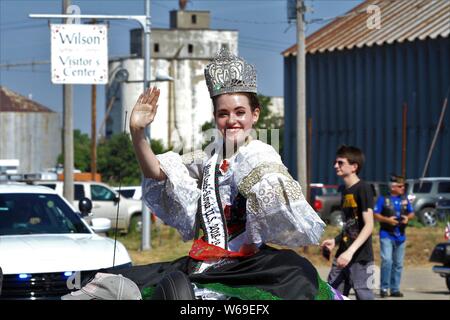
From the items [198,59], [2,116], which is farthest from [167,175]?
[198,59]

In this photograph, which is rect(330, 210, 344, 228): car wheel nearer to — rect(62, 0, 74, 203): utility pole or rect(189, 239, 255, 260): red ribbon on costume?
rect(62, 0, 74, 203): utility pole

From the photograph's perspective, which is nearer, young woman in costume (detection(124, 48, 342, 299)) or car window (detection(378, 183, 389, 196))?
young woman in costume (detection(124, 48, 342, 299))

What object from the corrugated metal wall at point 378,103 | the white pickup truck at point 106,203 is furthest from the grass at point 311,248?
the corrugated metal wall at point 378,103

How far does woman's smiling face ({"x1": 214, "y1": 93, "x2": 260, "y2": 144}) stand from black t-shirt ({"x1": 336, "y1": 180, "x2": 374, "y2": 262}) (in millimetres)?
4790

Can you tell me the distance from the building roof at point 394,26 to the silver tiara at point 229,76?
A: 2772cm

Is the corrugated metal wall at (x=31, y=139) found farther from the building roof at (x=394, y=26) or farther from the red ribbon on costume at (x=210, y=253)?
the red ribbon on costume at (x=210, y=253)

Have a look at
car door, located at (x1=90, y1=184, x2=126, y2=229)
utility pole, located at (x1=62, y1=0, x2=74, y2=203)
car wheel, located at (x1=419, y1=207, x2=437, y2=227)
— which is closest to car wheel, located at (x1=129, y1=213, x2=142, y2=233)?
car door, located at (x1=90, y1=184, x2=126, y2=229)

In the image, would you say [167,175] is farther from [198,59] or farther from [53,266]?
[198,59]

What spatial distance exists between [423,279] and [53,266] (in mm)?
8209

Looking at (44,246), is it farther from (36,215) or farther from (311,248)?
(311,248)

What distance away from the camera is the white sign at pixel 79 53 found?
2048 cm

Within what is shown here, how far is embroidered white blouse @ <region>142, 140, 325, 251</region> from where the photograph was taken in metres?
4.22

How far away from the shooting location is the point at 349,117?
36.1 m

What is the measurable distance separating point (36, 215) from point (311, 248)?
9.63 metres
